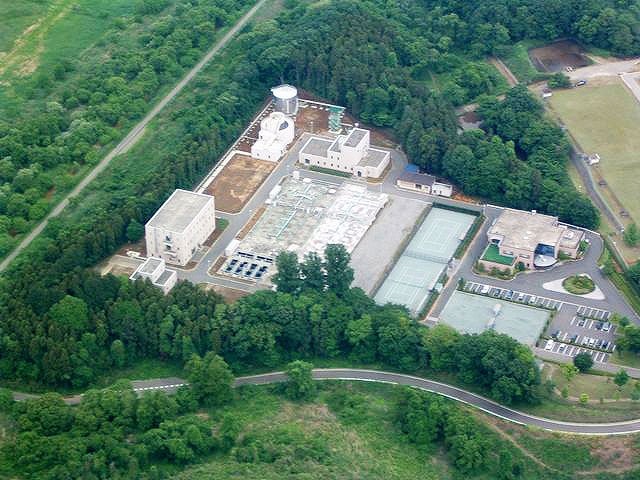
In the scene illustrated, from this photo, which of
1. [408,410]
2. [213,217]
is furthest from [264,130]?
[408,410]

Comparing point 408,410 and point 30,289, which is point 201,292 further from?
point 408,410

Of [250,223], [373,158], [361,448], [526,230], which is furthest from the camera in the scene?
[373,158]

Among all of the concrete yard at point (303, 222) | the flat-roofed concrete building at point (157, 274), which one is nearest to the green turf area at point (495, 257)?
the concrete yard at point (303, 222)

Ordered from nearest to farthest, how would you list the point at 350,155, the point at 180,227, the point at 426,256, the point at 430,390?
the point at 430,390 → the point at 180,227 → the point at 426,256 → the point at 350,155

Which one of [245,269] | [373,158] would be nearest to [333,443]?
[245,269]

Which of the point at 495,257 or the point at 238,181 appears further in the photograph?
the point at 238,181

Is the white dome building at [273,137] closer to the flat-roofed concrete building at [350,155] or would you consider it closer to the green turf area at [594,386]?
the flat-roofed concrete building at [350,155]

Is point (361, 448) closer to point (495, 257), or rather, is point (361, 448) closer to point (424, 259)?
point (424, 259)
